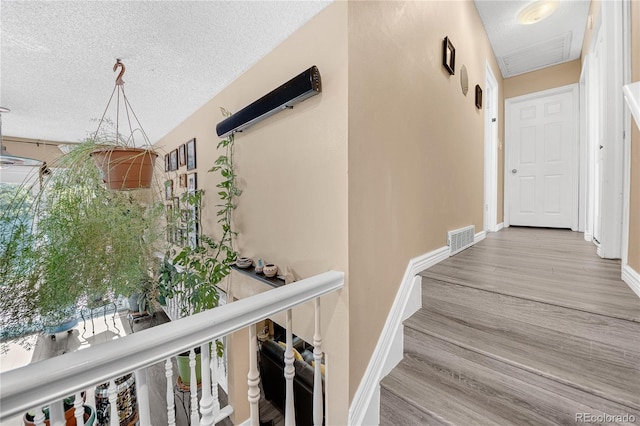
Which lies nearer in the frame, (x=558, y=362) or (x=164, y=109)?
(x=558, y=362)

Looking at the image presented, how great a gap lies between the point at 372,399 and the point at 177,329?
105 cm

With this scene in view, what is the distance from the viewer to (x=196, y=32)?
160 centimetres

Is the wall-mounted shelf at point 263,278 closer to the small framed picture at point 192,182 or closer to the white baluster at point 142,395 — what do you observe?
the white baluster at point 142,395

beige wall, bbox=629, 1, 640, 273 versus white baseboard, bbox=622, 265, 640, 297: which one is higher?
beige wall, bbox=629, 1, 640, 273

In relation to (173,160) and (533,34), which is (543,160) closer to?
(533,34)

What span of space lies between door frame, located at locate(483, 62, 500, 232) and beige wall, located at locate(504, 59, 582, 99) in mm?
650

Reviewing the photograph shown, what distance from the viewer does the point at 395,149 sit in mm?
1464

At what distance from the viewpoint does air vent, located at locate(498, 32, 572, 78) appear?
10.6 ft

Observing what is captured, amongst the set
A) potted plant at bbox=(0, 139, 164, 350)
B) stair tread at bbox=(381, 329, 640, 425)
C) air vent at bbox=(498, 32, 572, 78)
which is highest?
air vent at bbox=(498, 32, 572, 78)

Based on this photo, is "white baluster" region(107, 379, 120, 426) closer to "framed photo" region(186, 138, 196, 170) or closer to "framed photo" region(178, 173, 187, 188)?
"framed photo" region(186, 138, 196, 170)

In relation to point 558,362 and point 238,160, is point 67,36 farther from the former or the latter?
point 558,362

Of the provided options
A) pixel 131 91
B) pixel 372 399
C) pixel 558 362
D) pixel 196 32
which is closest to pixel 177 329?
pixel 372 399

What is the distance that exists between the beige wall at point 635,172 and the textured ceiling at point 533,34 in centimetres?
159

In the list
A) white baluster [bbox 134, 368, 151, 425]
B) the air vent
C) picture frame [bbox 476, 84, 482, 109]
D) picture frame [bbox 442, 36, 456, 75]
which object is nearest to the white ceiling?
the air vent
